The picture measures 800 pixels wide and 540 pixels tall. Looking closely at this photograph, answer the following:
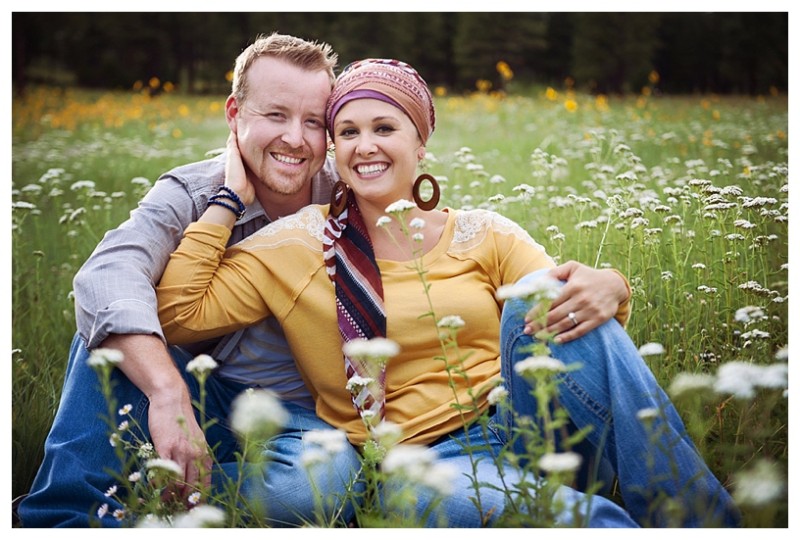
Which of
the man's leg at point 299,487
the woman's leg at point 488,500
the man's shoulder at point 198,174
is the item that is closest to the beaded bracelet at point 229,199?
the man's shoulder at point 198,174

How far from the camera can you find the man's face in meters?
2.34

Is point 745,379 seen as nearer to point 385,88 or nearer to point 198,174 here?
point 385,88

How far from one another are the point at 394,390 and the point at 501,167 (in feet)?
10.4

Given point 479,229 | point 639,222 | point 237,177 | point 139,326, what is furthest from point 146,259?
point 639,222

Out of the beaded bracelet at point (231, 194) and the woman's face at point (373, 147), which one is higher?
the woman's face at point (373, 147)

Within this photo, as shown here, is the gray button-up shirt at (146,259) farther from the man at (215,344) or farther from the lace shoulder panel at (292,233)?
the lace shoulder panel at (292,233)

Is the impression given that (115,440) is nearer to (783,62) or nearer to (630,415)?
(630,415)

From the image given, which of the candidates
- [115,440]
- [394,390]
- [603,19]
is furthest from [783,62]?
[115,440]

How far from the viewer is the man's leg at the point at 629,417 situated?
5.62 feet

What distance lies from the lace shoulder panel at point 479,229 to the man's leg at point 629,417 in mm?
420

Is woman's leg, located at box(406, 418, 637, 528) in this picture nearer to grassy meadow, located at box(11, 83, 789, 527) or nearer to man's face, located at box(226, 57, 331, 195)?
grassy meadow, located at box(11, 83, 789, 527)

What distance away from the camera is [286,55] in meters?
2.35

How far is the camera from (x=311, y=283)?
86.4 inches
